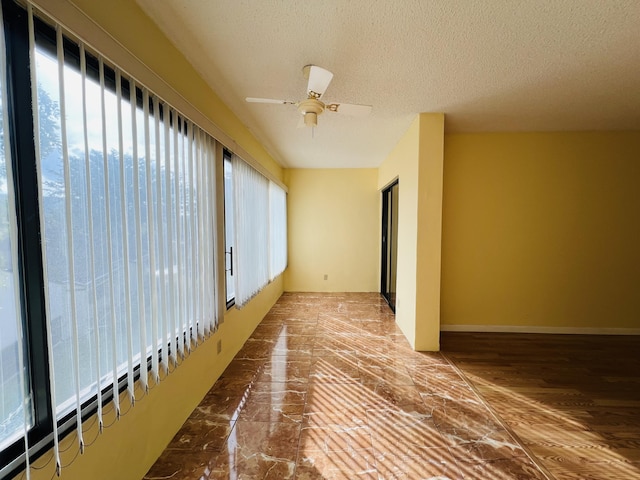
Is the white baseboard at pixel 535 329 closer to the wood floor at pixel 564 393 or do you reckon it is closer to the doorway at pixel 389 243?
the wood floor at pixel 564 393

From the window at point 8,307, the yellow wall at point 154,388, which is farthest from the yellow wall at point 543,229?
the window at point 8,307

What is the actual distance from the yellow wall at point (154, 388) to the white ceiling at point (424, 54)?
0.42 feet

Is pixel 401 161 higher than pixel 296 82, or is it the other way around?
pixel 296 82

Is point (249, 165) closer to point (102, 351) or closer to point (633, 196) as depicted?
point (102, 351)

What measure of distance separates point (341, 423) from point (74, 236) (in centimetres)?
191

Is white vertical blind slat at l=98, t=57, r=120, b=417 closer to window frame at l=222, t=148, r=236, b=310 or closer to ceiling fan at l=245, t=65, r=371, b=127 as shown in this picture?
ceiling fan at l=245, t=65, r=371, b=127

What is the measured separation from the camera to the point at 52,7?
0.92 metres

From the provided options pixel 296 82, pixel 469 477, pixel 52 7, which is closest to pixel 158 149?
pixel 52 7

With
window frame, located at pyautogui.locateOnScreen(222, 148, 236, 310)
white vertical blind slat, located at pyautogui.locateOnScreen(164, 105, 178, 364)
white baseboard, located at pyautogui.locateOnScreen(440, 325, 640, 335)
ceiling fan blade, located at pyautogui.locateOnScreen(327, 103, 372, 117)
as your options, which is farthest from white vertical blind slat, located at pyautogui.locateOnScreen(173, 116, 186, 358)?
white baseboard, located at pyautogui.locateOnScreen(440, 325, 640, 335)

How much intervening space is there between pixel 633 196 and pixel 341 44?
4184 millimetres

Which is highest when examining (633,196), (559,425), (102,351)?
(633,196)

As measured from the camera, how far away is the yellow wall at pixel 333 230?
5.29 meters

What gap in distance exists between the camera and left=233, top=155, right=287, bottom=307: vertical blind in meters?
2.69

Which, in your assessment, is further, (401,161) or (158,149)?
(401,161)
